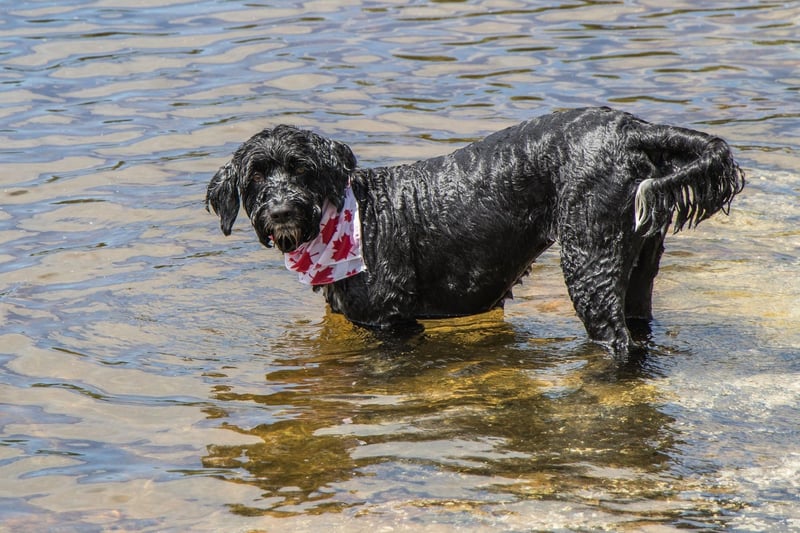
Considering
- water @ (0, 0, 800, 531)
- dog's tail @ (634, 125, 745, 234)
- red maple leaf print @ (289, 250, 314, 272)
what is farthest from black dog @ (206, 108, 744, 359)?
water @ (0, 0, 800, 531)

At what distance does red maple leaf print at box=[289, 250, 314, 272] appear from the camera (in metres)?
7.18

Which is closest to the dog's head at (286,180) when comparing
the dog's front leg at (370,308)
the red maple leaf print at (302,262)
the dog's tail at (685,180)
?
the red maple leaf print at (302,262)

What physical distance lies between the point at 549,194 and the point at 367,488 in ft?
7.37

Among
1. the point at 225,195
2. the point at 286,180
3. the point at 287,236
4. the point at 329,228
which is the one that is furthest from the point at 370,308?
the point at 225,195

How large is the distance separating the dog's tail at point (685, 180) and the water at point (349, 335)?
103 cm

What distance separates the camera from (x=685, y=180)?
6184 millimetres

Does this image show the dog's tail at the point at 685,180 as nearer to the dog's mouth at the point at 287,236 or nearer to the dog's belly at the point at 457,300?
the dog's belly at the point at 457,300

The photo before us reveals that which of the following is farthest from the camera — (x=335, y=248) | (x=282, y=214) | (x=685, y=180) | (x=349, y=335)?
(x=349, y=335)

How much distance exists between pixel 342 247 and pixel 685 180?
2.19 meters

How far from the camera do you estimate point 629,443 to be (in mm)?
5762

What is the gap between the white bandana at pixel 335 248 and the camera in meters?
7.12

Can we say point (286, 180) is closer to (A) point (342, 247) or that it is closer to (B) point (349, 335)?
(A) point (342, 247)

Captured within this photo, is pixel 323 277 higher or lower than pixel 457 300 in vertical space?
higher

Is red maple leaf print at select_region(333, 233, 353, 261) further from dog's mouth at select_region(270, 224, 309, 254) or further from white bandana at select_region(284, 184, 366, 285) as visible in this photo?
dog's mouth at select_region(270, 224, 309, 254)
